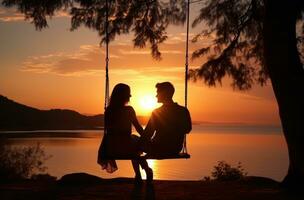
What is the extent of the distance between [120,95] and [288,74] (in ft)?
8.80

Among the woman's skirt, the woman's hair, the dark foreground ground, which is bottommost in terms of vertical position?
the dark foreground ground

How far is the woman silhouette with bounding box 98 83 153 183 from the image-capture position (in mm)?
6363

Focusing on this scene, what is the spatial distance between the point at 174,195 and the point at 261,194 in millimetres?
1277

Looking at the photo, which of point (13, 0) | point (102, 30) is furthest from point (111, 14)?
point (13, 0)

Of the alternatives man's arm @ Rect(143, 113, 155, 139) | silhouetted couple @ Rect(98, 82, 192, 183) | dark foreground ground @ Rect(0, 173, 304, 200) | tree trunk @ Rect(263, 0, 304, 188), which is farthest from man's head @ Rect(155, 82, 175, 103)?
tree trunk @ Rect(263, 0, 304, 188)

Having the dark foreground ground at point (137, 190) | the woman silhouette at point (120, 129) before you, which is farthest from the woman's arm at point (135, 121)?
the dark foreground ground at point (137, 190)

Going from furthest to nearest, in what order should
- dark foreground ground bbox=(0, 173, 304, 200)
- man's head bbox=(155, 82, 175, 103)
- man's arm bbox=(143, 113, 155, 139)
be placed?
dark foreground ground bbox=(0, 173, 304, 200) → man's arm bbox=(143, 113, 155, 139) → man's head bbox=(155, 82, 175, 103)

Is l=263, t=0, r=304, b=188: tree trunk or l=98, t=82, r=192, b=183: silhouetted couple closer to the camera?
l=98, t=82, r=192, b=183: silhouetted couple

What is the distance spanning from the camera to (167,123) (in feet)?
20.8

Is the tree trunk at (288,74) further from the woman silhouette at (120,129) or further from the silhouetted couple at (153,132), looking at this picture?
the woman silhouette at (120,129)

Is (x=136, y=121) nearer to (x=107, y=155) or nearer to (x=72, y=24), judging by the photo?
(x=107, y=155)

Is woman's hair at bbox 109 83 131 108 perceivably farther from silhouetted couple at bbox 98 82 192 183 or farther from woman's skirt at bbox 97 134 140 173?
woman's skirt at bbox 97 134 140 173

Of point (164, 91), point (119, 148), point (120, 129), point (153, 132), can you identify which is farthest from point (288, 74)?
point (119, 148)

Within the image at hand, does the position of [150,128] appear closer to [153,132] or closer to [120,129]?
[153,132]
